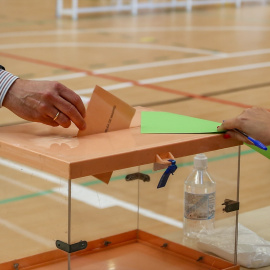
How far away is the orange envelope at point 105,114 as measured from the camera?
1.45 m

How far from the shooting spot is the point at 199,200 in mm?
1642

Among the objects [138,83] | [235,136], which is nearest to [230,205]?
[235,136]

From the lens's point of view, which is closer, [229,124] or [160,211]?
[229,124]

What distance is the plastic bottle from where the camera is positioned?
164 centimetres

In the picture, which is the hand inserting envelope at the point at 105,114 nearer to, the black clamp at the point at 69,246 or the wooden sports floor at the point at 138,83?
the wooden sports floor at the point at 138,83

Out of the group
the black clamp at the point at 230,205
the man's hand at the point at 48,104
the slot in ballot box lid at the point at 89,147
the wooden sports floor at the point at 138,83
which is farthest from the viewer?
the black clamp at the point at 230,205

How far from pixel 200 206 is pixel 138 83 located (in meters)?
2.71

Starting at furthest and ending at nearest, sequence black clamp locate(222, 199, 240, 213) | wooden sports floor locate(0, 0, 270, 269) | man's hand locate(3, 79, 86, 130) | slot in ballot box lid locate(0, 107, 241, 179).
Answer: black clamp locate(222, 199, 240, 213) → wooden sports floor locate(0, 0, 270, 269) → man's hand locate(3, 79, 86, 130) → slot in ballot box lid locate(0, 107, 241, 179)

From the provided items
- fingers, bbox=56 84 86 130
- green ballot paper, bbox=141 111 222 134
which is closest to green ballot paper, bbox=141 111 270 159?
green ballot paper, bbox=141 111 222 134

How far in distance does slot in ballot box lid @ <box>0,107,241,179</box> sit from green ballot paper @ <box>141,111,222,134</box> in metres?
0.03

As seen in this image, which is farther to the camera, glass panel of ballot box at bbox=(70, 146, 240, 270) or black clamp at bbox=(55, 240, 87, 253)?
glass panel of ballot box at bbox=(70, 146, 240, 270)

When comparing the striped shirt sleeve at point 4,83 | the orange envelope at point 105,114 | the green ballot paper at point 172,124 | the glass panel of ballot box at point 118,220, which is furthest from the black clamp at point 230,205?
the striped shirt sleeve at point 4,83

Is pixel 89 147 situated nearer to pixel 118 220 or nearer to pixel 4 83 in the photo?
pixel 4 83

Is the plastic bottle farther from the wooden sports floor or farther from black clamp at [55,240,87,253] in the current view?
black clamp at [55,240,87,253]
